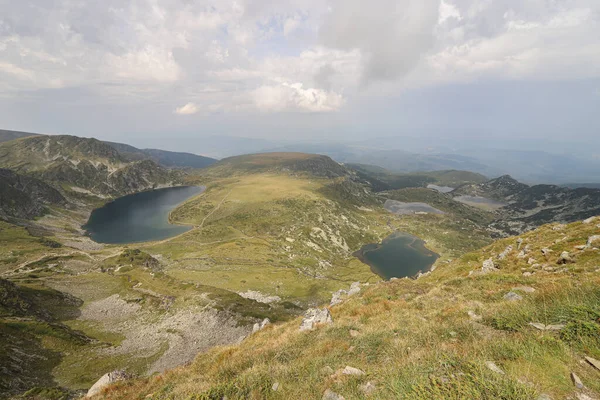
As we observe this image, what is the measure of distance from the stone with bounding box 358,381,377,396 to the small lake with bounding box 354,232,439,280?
134 metres

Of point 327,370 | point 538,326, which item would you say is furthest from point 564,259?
point 327,370

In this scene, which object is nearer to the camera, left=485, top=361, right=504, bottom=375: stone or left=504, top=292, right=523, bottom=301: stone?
left=485, top=361, right=504, bottom=375: stone

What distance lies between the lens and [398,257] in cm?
16262

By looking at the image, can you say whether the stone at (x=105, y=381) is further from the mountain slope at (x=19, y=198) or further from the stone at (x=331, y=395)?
the mountain slope at (x=19, y=198)

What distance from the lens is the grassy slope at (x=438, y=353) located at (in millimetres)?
6816

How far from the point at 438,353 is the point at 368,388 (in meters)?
2.77

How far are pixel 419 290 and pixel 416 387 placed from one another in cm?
2082

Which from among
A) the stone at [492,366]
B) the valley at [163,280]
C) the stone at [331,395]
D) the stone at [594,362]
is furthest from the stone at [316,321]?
the stone at [594,362]

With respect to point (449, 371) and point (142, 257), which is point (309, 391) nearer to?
point (449, 371)

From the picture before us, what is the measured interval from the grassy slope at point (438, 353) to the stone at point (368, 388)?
0.19 meters

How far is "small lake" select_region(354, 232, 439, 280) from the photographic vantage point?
Answer: 14275 cm

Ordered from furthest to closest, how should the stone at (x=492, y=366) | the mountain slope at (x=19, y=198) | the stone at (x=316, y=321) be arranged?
the mountain slope at (x=19, y=198)
the stone at (x=316, y=321)
the stone at (x=492, y=366)

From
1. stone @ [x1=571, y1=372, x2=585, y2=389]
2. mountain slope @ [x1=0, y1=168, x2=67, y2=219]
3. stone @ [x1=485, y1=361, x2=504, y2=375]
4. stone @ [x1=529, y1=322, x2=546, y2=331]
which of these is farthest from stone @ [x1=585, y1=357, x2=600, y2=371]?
mountain slope @ [x1=0, y1=168, x2=67, y2=219]

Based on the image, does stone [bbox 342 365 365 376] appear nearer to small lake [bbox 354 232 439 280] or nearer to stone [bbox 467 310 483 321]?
stone [bbox 467 310 483 321]
